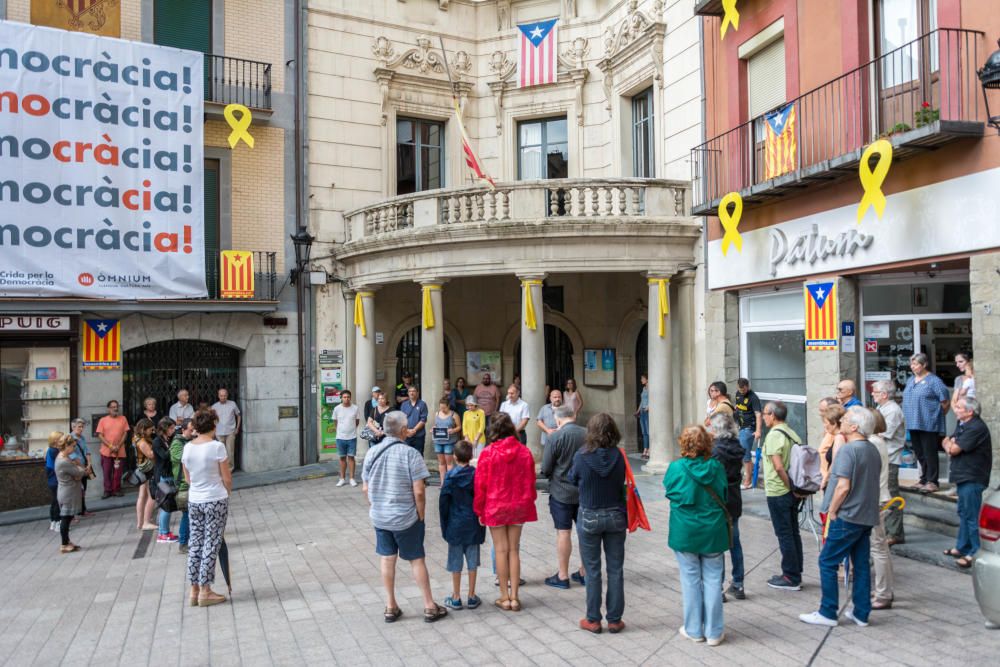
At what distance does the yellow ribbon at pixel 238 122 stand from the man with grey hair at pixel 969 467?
13195 mm

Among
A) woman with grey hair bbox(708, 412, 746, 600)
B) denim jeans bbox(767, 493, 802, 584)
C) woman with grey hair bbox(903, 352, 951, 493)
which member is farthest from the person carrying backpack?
woman with grey hair bbox(903, 352, 951, 493)

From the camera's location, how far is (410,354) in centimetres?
1867

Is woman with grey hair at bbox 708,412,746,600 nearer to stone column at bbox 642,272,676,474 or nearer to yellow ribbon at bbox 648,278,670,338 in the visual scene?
stone column at bbox 642,272,676,474

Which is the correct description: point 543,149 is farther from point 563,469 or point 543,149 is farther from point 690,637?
point 690,637

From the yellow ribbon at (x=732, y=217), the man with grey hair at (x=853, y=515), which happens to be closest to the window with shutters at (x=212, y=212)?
the yellow ribbon at (x=732, y=217)

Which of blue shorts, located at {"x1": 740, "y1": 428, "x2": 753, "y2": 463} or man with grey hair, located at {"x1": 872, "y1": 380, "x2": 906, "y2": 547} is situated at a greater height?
man with grey hair, located at {"x1": 872, "y1": 380, "x2": 906, "y2": 547}

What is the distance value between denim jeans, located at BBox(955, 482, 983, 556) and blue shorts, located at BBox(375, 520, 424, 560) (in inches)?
206

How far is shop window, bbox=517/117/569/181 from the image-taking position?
18.2m

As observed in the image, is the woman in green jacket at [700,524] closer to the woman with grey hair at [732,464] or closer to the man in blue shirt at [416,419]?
the woman with grey hair at [732,464]

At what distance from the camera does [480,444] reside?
42.9 ft

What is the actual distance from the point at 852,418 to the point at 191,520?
19.3 ft

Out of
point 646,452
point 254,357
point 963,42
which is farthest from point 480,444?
point 963,42

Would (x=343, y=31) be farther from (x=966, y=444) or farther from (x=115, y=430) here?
(x=966, y=444)

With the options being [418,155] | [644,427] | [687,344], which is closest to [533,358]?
[687,344]
